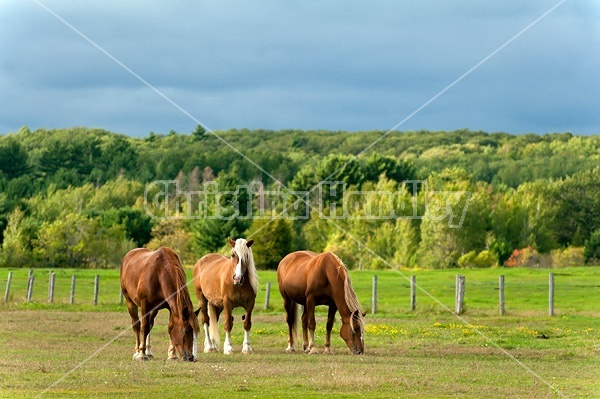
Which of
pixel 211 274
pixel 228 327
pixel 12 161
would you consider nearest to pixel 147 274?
pixel 228 327

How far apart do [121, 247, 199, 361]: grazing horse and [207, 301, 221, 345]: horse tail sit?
2044 mm

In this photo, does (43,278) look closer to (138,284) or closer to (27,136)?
(138,284)

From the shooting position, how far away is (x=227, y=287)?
21.6 m

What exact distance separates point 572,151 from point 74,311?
5519 inches

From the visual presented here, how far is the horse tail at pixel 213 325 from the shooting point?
73.0 ft

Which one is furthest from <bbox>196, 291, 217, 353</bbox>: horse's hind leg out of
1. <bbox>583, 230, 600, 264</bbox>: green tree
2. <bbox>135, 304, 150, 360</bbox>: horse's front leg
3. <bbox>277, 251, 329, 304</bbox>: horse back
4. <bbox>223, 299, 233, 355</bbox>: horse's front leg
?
<bbox>583, 230, 600, 264</bbox>: green tree

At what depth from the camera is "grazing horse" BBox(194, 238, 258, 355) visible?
20.9 meters

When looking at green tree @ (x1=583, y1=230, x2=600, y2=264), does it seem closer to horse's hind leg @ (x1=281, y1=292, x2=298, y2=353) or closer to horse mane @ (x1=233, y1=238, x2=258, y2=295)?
horse's hind leg @ (x1=281, y1=292, x2=298, y2=353)

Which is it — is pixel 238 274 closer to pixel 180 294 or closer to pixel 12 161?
pixel 180 294

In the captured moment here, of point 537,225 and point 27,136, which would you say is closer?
point 537,225

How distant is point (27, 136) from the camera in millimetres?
185125

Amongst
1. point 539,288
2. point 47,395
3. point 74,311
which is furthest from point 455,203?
point 47,395

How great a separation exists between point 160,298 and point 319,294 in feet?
13.7

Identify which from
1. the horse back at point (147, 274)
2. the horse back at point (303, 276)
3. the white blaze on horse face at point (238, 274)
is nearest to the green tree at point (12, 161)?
the horse back at point (303, 276)
